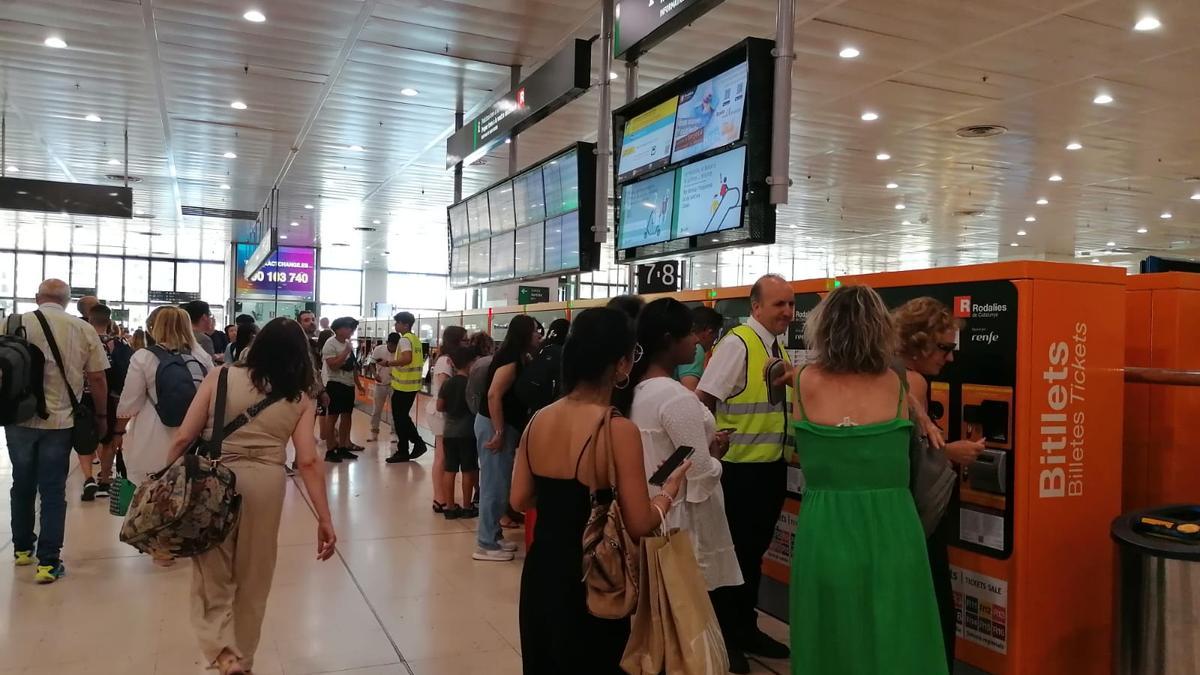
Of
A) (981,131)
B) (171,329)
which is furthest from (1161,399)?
(981,131)

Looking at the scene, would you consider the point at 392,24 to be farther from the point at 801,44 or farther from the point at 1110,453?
the point at 1110,453

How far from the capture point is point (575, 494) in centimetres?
223

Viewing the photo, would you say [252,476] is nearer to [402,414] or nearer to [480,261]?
[480,261]

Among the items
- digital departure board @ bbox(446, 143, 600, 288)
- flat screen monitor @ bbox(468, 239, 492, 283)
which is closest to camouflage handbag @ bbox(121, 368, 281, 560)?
digital departure board @ bbox(446, 143, 600, 288)

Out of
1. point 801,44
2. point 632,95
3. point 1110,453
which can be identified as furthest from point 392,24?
point 1110,453

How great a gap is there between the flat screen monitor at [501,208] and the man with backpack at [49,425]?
3.55m

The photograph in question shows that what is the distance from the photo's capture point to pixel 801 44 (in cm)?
861

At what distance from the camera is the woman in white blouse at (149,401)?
4641mm

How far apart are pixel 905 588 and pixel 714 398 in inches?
54.2

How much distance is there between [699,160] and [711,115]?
9.6 inches

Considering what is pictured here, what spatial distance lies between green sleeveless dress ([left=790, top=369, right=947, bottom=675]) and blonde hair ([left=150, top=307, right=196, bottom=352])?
145 inches

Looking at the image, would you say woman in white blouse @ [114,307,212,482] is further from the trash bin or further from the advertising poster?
the advertising poster

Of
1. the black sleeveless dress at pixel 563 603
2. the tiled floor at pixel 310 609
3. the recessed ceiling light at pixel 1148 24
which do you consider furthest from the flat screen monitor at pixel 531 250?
the recessed ceiling light at pixel 1148 24

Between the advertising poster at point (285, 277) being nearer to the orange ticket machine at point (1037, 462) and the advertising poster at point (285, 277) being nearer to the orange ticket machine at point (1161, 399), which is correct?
the orange ticket machine at point (1037, 462)
